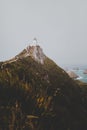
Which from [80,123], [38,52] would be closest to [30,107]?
[80,123]

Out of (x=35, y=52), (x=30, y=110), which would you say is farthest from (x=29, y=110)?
(x=35, y=52)

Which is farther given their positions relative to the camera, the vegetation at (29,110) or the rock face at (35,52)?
the rock face at (35,52)

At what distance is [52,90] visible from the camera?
15.5 meters

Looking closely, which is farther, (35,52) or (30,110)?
(35,52)

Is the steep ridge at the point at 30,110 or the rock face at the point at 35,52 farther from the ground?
the rock face at the point at 35,52

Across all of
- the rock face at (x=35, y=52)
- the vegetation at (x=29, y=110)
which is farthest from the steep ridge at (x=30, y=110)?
the rock face at (x=35, y=52)

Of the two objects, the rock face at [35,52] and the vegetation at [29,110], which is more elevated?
the rock face at [35,52]

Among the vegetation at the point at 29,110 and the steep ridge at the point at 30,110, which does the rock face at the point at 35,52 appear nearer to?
the steep ridge at the point at 30,110

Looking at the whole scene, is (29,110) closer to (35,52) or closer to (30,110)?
(30,110)

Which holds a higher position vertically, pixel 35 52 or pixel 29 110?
pixel 35 52

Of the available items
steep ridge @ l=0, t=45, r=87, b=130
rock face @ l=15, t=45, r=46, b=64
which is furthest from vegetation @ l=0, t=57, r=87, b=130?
rock face @ l=15, t=45, r=46, b=64

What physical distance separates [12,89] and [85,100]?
8735mm

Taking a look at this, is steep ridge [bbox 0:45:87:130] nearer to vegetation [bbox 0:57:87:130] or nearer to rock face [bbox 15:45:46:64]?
vegetation [bbox 0:57:87:130]

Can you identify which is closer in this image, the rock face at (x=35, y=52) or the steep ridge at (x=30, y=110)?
the steep ridge at (x=30, y=110)
